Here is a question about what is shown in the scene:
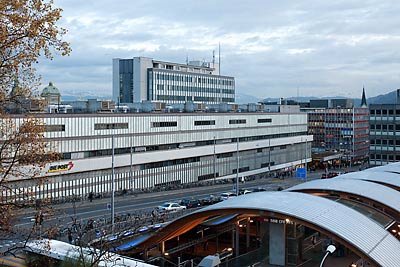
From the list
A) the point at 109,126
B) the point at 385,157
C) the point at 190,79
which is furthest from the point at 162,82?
the point at 109,126

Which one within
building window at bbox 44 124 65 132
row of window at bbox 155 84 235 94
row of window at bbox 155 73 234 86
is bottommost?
building window at bbox 44 124 65 132

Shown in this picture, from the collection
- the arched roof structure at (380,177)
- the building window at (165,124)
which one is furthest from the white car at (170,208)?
the building window at (165,124)

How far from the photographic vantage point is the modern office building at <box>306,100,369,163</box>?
116 m

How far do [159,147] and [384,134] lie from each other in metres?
50.2

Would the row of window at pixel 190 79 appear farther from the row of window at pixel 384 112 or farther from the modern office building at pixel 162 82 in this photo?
the row of window at pixel 384 112

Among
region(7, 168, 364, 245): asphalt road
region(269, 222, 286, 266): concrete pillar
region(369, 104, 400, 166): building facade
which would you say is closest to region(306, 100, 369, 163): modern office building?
region(369, 104, 400, 166): building facade

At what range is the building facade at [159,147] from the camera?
4859cm

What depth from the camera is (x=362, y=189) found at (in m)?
30.2

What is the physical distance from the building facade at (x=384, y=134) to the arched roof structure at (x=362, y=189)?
63385mm

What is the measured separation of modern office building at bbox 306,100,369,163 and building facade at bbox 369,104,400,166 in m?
17.8

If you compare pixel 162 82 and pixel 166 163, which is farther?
pixel 162 82

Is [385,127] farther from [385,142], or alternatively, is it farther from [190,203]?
[190,203]

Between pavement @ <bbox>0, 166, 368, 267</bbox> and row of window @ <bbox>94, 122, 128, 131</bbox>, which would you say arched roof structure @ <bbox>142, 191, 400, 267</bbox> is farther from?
row of window @ <bbox>94, 122, 128, 131</bbox>

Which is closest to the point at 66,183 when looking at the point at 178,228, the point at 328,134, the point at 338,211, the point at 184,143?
the point at 184,143
